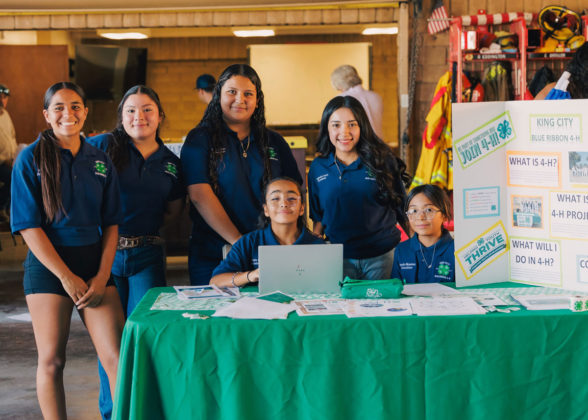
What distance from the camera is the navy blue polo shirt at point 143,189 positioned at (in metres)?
2.94

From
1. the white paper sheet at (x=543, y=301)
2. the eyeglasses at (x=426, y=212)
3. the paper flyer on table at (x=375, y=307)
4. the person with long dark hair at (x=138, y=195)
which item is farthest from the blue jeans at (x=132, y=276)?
the white paper sheet at (x=543, y=301)

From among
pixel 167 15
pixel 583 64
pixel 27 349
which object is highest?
pixel 167 15

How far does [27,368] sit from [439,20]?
4.33 meters

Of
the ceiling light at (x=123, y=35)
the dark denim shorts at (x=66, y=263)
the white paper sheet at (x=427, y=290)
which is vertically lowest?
the white paper sheet at (x=427, y=290)

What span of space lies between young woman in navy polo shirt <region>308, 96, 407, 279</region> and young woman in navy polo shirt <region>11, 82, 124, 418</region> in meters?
0.92

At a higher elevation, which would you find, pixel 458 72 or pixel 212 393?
pixel 458 72

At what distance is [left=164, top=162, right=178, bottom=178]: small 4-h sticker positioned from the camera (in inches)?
120

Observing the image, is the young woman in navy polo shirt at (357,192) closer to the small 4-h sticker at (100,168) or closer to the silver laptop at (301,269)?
the silver laptop at (301,269)

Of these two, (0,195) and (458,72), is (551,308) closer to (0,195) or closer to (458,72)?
(458,72)

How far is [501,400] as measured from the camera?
212cm

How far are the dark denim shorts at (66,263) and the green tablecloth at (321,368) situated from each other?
1.92 feet

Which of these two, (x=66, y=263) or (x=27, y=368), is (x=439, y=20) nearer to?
(x=27, y=368)

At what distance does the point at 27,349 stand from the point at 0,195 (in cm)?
295

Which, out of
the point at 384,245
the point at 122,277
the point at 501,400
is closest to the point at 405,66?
the point at 384,245
